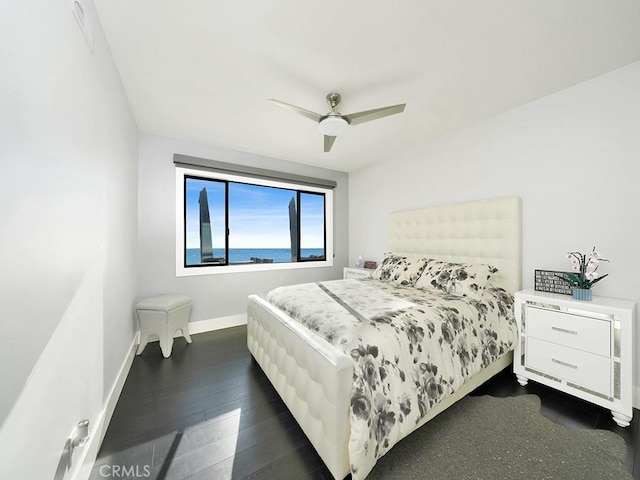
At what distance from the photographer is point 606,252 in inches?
79.4

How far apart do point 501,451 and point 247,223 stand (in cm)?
437

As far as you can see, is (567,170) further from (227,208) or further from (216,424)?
(227,208)

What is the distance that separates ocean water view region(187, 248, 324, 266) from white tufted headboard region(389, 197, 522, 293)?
166cm

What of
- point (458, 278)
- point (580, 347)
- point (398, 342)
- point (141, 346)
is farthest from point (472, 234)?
point (141, 346)

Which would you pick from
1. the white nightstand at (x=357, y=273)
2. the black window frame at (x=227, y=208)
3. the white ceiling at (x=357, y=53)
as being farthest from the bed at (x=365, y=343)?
the black window frame at (x=227, y=208)

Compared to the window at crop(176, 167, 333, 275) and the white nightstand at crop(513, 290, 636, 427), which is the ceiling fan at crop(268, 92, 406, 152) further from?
the white nightstand at crop(513, 290, 636, 427)

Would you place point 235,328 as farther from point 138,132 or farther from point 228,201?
point 138,132

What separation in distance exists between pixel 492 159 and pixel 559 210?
2.78ft

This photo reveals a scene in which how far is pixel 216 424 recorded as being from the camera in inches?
65.5

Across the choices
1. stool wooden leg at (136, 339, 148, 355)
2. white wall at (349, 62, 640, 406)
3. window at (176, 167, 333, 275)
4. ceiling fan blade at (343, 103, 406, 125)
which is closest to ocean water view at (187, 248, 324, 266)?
window at (176, 167, 333, 275)

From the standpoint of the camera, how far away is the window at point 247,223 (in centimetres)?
344

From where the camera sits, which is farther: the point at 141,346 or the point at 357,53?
the point at 141,346

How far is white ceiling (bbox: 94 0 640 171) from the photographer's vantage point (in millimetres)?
1475

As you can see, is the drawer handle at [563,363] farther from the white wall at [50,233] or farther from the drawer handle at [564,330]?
the white wall at [50,233]
